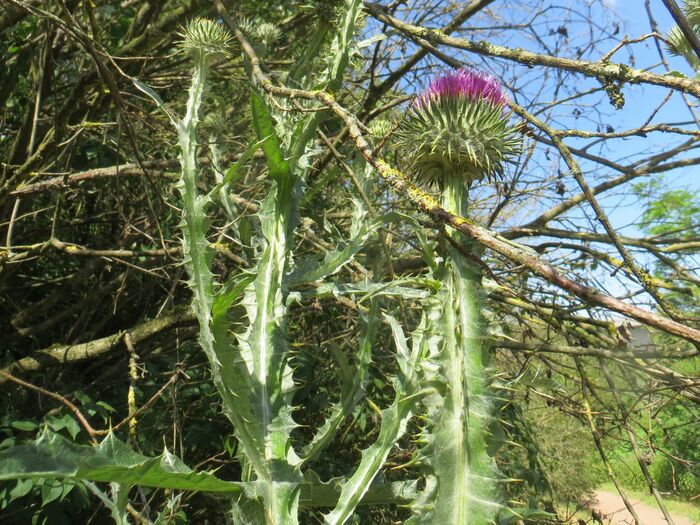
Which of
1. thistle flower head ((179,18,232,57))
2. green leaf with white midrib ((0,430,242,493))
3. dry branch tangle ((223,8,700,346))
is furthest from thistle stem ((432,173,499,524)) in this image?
thistle flower head ((179,18,232,57))

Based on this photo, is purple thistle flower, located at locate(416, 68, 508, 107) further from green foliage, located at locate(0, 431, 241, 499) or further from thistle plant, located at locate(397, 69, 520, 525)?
green foliage, located at locate(0, 431, 241, 499)

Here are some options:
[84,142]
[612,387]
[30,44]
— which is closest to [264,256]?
[612,387]

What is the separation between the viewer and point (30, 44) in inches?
138

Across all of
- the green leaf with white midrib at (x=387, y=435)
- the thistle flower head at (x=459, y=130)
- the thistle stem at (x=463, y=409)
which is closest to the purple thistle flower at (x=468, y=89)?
the thistle flower head at (x=459, y=130)

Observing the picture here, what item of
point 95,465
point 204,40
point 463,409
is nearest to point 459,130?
point 463,409

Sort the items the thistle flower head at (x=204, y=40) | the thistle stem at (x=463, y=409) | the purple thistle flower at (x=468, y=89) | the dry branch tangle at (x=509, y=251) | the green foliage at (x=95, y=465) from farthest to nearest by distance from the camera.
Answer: the thistle flower head at (x=204, y=40) → the purple thistle flower at (x=468, y=89) → the thistle stem at (x=463, y=409) → the green foliage at (x=95, y=465) → the dry branch tangle at (x=509, y=251)

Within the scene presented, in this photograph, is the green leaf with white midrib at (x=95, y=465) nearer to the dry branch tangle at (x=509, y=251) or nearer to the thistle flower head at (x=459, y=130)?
the dry branch tangle at (x=509, y=251)

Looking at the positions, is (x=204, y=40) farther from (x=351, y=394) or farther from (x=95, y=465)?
(x=95, y=465)

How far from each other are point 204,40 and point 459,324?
1689 millimetres

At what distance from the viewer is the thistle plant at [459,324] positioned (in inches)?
57.2

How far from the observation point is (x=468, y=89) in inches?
81.5

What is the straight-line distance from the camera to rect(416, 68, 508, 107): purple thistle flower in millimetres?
2062

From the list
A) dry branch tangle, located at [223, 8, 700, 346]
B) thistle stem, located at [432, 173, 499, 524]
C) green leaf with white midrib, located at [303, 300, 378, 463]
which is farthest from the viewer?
green leaf with white midrib, located at [303, 300, 378, 463]

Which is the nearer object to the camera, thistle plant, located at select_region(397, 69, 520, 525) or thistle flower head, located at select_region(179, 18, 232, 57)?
thistle plant, located at select_region(397, 69, 520, 525)
